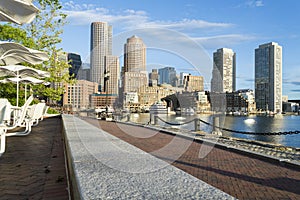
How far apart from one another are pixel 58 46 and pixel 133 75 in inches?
390

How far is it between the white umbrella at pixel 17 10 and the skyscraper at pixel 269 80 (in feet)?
383

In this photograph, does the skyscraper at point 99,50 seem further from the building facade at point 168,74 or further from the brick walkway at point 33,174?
the brick walkway at point 33,174

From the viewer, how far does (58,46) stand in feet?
52.6

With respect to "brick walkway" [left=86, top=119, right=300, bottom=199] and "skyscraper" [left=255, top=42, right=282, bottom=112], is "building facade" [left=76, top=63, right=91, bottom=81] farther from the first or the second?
"skyscraper" [left=255, top=42, right=282, bottom=112]

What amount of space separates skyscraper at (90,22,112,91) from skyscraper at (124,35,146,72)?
433mm

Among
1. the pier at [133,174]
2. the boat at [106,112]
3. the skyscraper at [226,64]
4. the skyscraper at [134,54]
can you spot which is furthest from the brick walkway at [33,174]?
the boat at [106,112]

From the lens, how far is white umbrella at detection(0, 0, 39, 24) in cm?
417

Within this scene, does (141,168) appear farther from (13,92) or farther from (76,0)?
(13,92)

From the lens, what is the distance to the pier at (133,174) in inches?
68.6

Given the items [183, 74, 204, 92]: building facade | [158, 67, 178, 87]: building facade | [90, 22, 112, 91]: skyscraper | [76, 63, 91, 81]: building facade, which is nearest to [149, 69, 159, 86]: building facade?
[158, 67, 178, 87]: building facade

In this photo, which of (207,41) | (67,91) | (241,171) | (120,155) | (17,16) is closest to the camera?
(120,155)

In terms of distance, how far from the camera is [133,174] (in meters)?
2.09

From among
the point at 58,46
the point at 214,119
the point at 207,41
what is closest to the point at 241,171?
the point at 207,41

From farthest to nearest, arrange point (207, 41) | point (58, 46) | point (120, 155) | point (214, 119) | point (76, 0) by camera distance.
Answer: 1. point (58, 46)
2. point (214, 119)
3. point (76, 0)
4. point (207, 41)
5. point (120, 155)
